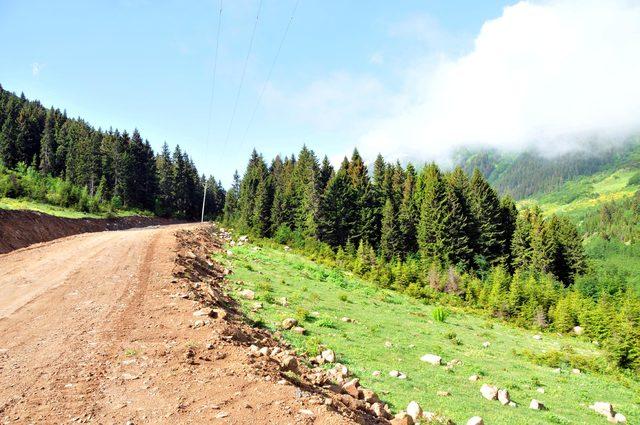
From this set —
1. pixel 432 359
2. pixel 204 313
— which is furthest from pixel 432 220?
pixel 204 313

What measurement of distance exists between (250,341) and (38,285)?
9.79 m

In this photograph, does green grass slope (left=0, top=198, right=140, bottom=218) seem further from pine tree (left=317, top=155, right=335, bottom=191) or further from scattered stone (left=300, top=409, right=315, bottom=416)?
scattered stone (left=300, top=409, right=315, bottom=416)

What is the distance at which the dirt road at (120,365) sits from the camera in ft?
21.0

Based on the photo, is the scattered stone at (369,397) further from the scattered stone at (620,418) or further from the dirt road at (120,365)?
the scattered stone at (620,418)

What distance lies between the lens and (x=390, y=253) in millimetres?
60875

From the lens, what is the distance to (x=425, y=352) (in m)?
17.4

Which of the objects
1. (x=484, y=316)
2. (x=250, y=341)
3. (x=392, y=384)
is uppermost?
(x=250, y=341)

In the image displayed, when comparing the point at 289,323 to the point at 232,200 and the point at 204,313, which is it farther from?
the point at 232,200

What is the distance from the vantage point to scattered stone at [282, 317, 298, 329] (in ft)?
49.3

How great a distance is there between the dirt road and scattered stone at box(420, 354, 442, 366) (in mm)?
9817

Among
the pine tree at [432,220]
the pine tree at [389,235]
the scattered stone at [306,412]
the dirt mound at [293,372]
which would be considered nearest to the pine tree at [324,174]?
the pine tree at [389,235]

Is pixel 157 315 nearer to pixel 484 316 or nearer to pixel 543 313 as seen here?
pixel 484 316

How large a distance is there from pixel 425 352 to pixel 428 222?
45409 mm

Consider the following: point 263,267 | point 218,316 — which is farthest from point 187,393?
point 263,267
